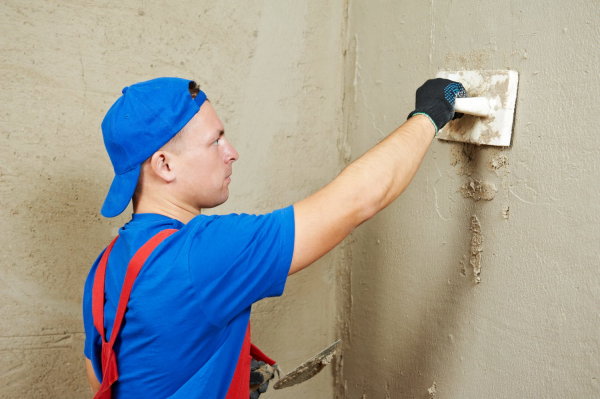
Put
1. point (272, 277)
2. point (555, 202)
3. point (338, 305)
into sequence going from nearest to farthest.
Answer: point (272, 277), point (555, 202), point (338, 305)

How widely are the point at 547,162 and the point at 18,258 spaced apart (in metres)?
1.30

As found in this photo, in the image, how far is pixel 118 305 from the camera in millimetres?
949

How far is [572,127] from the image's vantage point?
0.99m

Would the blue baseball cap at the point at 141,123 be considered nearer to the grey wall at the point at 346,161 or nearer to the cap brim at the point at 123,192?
the cap brim at the point at 123,192

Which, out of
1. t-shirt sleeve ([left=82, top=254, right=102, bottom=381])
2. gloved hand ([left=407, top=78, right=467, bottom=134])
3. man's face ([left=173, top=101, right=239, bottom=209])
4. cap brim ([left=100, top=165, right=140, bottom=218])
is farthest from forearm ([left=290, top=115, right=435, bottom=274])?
t-shirt sleeve ([left=82, top=254, right=102, bottom=381])

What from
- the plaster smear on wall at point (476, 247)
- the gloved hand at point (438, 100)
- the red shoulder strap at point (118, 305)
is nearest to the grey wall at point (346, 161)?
the plaster smear on wall at point (476, 247)

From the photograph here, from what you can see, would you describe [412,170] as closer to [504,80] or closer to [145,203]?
[504,80]

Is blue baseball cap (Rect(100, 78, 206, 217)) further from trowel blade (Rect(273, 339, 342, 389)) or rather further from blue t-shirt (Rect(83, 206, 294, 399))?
trowel blade (Rect(273, 339, 342, 389))

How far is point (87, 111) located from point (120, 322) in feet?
2.25

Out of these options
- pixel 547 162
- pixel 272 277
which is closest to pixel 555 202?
pixel 547 162

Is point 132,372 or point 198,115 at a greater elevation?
point 198,115

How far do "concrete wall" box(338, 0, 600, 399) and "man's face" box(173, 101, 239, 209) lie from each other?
0.57 metres

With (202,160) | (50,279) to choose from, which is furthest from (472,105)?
(50,279)

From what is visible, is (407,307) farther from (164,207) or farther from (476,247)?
(164,207)
